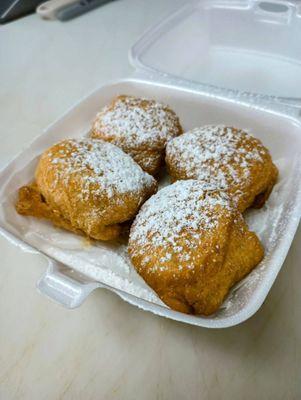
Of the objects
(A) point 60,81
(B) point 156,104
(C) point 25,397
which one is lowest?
(C) point 25,397

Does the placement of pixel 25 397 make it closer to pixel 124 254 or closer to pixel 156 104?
pixel 124 254

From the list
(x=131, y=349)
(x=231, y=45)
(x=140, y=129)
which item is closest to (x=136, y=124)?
(x=140, y=129)

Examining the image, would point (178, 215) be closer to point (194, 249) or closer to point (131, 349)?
point (194, 249)

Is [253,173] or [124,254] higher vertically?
[253,173]

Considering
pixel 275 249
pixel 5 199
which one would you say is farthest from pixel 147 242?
pixel 5 199

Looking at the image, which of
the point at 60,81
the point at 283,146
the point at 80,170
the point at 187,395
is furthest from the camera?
Result: the point at 60,81

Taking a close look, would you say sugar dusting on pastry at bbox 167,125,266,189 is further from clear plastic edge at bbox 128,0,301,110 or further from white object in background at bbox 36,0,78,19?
white object in background at bbox 36,0,78,19
